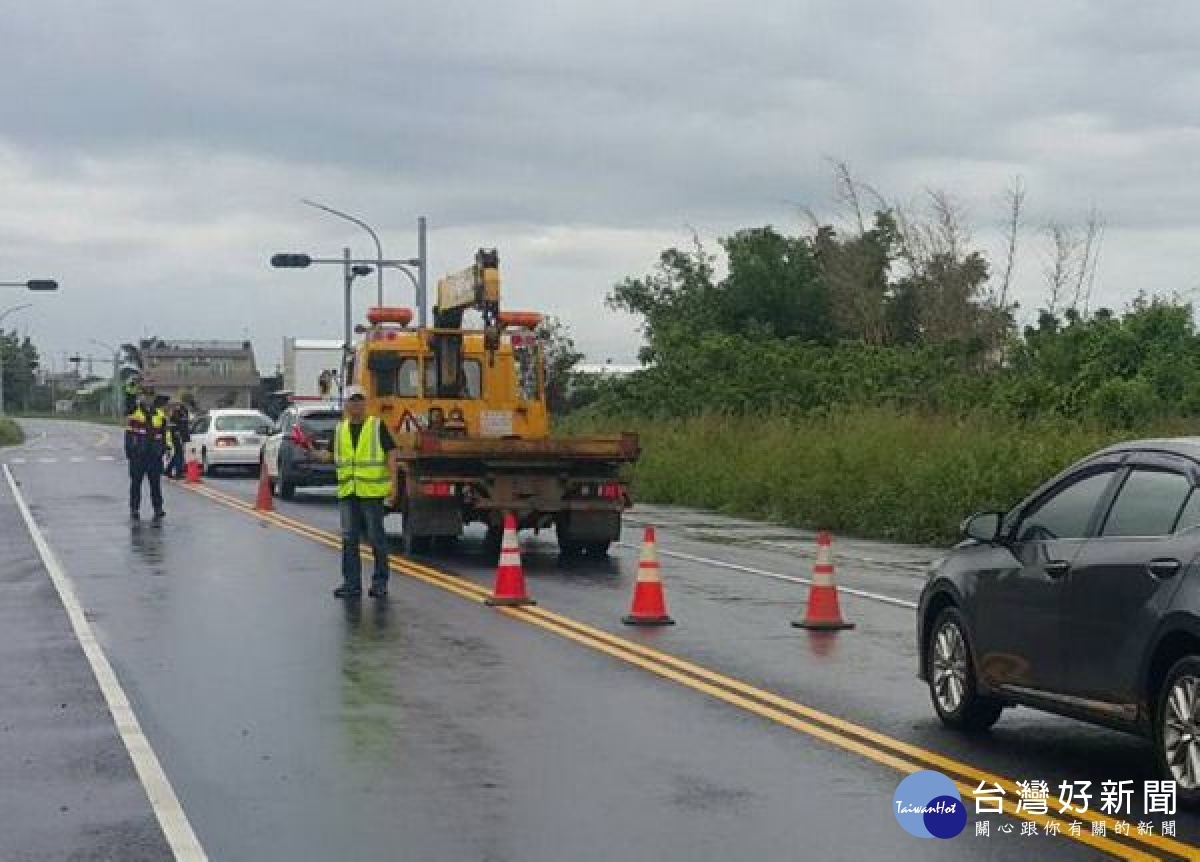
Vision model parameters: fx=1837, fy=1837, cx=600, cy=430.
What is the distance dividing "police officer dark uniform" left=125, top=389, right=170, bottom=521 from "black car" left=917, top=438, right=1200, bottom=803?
17.9 m

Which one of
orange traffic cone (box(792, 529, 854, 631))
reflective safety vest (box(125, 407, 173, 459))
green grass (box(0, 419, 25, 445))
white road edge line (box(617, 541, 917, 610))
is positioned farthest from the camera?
green grass (box(0, 419, 25, 445))

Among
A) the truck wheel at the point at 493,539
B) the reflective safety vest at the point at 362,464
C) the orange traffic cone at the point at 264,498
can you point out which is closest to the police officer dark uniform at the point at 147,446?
the orange traffic cone at the point at 264,498

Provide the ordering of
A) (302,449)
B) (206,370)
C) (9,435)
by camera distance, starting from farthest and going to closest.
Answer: (206,370) < (9,435) < (302,449)

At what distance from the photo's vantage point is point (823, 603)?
547 inches

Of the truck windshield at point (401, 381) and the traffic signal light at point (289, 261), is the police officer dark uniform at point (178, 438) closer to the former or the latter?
the traffic signal light at point (289, 261)

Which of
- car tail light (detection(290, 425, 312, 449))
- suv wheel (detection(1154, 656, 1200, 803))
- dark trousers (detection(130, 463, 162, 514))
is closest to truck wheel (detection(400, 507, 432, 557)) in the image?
dark trousers (detection(130, 463, 162, 514))

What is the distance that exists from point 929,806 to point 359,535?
9098 mm

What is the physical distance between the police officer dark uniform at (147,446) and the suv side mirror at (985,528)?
721 inches

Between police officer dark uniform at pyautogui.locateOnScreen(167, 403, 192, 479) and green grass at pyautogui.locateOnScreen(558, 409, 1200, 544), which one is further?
police officer dark uniform at pyautogui.locateOnScreen(167, 403, 192, 479)

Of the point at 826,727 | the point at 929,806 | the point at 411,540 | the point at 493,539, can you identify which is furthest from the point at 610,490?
the point at 929,806

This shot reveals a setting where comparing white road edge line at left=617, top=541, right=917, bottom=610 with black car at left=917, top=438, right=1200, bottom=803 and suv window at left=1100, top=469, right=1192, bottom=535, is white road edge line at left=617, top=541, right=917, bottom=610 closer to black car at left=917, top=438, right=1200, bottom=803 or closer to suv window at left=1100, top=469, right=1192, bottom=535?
black car at left=917, top=438, right=1200, bottom=803

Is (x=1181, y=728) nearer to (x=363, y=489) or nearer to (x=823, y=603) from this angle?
(x=823, y=603)

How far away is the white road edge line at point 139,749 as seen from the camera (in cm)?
711

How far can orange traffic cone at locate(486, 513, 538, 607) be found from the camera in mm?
15414
